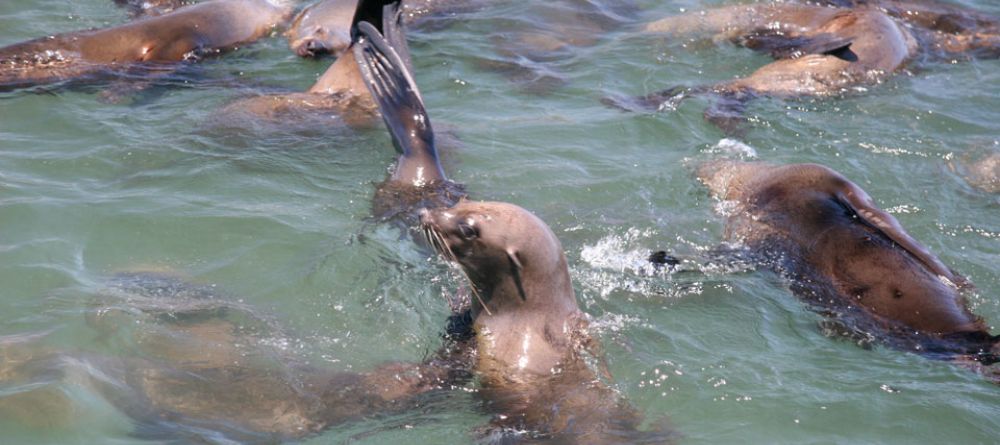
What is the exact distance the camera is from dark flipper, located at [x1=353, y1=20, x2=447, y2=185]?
6863mm

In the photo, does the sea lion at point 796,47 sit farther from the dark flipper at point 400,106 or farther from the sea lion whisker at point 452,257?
the sea lion whisker at point 452,257

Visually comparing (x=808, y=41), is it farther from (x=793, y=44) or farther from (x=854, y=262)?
(x=854, y=262)

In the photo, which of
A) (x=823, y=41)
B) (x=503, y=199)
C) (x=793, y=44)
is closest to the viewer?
(x=503, y=199)

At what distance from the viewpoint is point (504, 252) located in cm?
535

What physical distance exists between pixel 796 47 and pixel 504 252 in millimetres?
5234

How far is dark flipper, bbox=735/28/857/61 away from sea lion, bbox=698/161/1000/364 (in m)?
2.41

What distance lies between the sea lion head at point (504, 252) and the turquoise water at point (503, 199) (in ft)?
1.33

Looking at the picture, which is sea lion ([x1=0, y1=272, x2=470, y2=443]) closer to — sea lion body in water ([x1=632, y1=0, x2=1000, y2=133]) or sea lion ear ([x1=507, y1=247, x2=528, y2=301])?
sea lion ear ([x1=507, y1=247, x2=528, y2=301])

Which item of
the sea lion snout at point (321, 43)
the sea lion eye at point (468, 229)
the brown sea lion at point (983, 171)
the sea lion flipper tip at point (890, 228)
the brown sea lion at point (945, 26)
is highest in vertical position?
the sea lion eye at point (468, 229)

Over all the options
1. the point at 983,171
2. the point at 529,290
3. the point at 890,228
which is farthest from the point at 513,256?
the point at 983,171

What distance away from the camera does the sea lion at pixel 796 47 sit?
8852 mm

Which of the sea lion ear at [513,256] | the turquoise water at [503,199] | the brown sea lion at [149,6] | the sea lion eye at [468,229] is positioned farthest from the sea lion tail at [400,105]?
the brown sea lion at [149,6]

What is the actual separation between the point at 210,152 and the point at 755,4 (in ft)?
19.0

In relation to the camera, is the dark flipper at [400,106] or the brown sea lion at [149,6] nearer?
the dark flipper at [400,106]
